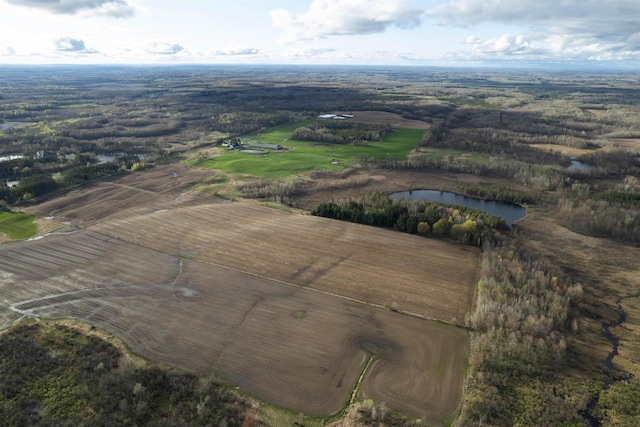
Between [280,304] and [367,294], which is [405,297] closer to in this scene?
[367,294]

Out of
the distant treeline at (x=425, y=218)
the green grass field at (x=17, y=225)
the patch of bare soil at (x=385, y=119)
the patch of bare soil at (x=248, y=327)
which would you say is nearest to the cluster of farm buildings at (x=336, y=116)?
the patch of bare soil at (x=385, y=119)

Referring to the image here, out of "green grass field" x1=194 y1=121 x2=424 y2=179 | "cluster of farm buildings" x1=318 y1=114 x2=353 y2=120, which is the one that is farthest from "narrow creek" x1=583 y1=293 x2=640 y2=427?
"cluster of farm buildings" x1=318 y1=114 x2=353 y2=120

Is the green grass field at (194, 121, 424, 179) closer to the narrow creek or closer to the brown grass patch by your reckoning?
the brown grass patch

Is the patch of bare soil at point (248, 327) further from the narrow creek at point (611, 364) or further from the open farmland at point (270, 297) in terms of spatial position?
the narrow creek at point (611, 364)

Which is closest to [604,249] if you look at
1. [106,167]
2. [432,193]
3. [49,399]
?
[432,193]

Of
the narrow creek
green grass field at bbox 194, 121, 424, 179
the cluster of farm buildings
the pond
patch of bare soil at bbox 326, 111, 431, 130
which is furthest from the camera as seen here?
the cluster of farm buildings

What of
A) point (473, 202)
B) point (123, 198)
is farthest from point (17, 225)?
point (473, 202)
